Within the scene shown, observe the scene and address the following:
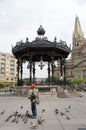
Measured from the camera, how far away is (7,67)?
488 feet

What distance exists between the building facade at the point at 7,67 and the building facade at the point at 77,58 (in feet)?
101

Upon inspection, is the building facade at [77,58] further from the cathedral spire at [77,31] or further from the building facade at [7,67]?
the building facade at [7,67]

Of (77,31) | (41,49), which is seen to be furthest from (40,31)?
(77,31)

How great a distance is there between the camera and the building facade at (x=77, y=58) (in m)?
125

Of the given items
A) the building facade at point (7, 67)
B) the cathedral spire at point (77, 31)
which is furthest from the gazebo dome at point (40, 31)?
the cathedral spire at point (77, 31)

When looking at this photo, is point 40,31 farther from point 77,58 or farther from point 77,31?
point 77,31

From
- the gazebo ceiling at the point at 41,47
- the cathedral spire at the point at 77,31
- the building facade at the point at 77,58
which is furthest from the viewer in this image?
the cathedral spire at the point at 77,31

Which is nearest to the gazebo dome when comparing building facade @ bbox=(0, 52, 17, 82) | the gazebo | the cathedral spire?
the gazebo

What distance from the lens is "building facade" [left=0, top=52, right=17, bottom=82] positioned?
5659 inches

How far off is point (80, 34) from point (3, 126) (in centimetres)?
14443

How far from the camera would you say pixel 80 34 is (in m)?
150

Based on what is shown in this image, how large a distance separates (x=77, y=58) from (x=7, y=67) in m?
44.2

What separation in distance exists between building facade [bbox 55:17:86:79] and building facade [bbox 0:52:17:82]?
30719 millimetres

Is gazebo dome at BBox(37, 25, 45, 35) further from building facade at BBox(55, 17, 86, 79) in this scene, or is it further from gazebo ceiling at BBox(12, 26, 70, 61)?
building facade at BBox(55, 17, 86, 79)
